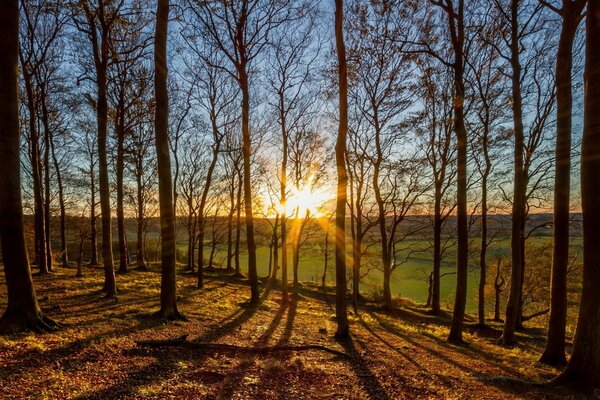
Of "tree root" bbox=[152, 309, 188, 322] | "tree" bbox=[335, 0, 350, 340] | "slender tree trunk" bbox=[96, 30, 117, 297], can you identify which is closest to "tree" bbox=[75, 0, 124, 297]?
"slender tree trunk" bbox=[96, 30, 117, 297]

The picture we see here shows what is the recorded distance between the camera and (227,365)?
5.70m

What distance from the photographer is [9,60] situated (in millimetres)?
6043

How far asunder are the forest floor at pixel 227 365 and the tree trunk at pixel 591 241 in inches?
21.4

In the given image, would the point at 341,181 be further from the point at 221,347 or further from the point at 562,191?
the point at 562,191

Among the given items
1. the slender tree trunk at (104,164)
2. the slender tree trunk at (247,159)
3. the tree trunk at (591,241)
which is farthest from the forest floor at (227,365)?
the slender tree trunk at (247,159)

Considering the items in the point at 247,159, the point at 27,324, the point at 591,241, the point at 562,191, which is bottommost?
the point at 27,324

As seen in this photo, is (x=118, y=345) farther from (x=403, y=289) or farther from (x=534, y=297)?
(x=403, y=289)

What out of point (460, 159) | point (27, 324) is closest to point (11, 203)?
point (27, 324)

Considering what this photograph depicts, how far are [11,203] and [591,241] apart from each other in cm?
1019

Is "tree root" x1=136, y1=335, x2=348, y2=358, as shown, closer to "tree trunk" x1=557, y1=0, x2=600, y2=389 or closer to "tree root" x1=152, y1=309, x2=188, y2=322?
"tree root" x1=152, y1=309, x2=188, y2=322

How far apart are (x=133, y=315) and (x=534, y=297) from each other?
30.9 metres

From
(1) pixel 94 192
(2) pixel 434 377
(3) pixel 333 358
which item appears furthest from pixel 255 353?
(1) pixel 94 192

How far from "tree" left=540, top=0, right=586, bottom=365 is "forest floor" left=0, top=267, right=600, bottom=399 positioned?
0.97 meters

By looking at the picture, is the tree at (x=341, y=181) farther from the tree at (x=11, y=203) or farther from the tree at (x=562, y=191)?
the tree at (x=11, y=203)
